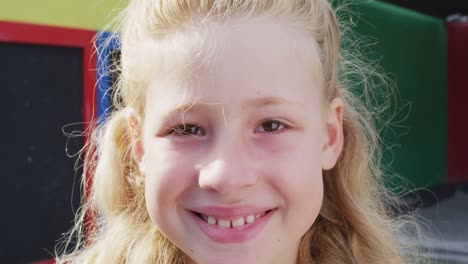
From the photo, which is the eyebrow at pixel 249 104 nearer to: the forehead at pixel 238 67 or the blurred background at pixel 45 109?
the forehead at pixel 238 67

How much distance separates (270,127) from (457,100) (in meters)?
5.43

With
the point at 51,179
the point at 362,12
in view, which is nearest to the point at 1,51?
the point at 51,179

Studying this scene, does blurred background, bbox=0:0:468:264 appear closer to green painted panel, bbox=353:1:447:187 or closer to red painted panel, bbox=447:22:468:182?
green painted panel, bbox=353:1:447:187

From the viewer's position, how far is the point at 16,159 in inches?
84.7

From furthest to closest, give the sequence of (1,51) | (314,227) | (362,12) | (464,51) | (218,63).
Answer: (464,51) < (362,12) < (1,51) < (314,227) < (218,63)

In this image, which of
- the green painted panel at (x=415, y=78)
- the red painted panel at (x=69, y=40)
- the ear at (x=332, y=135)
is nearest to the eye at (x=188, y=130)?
the ear at (x=332, y=135)

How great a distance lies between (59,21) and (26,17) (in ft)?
0.47

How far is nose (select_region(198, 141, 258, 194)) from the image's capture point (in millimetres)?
809

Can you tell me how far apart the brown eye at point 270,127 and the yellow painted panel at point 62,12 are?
1.37 m

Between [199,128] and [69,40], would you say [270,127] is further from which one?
[69,40]

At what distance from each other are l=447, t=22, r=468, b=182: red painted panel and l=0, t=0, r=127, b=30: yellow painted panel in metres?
4.25

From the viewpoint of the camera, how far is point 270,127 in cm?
86

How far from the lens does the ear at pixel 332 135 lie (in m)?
0.99

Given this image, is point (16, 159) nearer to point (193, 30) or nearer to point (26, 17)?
point (26, 17)
